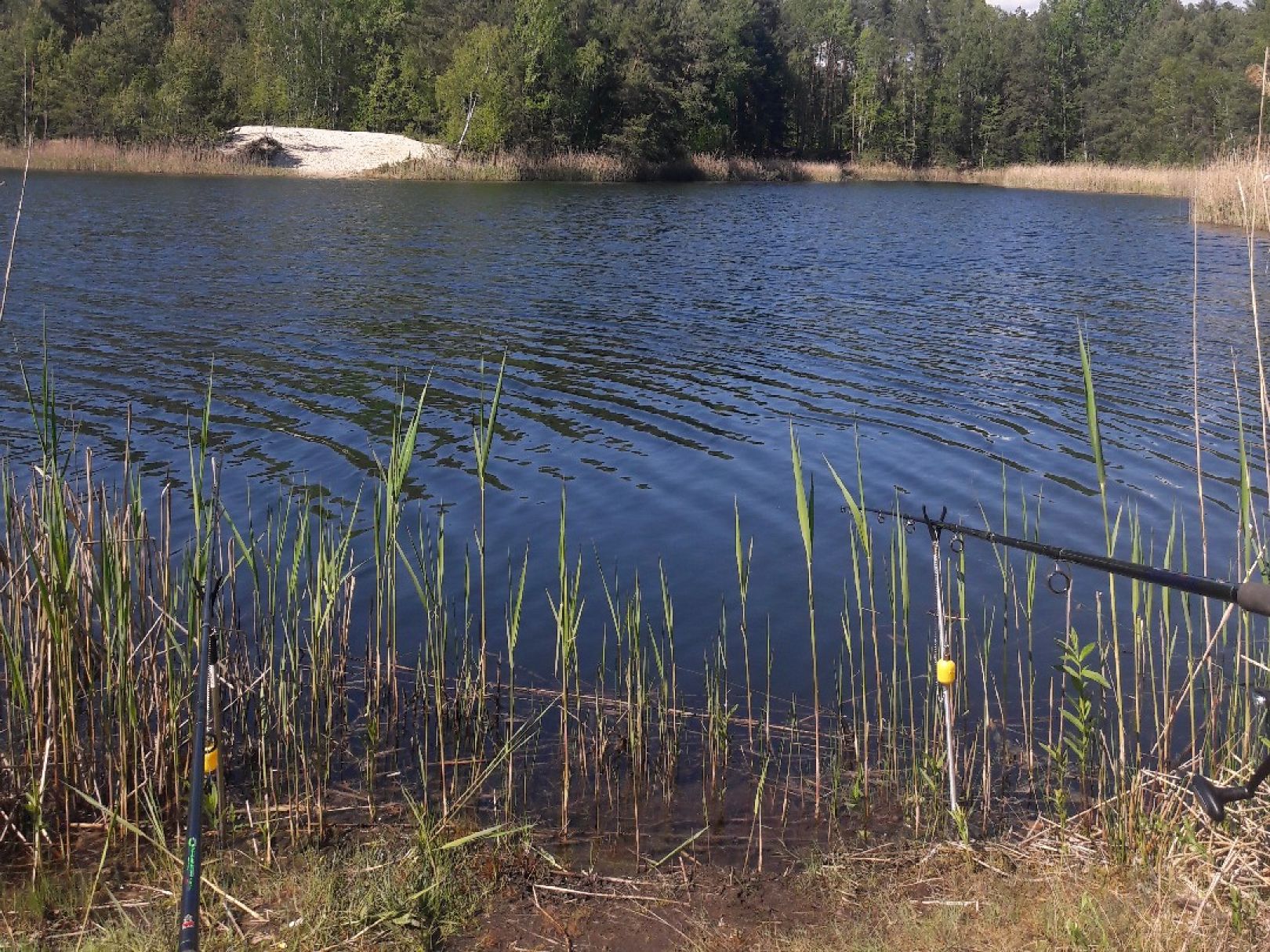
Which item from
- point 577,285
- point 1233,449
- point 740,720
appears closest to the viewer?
point 740,720

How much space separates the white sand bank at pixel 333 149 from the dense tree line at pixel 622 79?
82.5 inches

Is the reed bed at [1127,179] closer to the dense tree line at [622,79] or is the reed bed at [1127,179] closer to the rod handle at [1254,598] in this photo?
the dense tree line at [622,79]

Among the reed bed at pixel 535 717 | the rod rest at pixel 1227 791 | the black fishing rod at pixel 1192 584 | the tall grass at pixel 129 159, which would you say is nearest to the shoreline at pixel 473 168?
the tall grass at pixel 129 159

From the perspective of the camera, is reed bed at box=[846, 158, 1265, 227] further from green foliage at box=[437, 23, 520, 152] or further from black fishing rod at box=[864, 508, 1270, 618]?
green foliage at box=[437, 23, 520, 152]

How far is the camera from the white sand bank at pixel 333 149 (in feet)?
147

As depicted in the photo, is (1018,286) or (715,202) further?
(715,202)

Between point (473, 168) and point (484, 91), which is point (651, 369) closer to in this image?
point (473, 168)

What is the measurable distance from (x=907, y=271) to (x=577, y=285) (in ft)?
20.2

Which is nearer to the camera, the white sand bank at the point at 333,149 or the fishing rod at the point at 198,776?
the fishing rod at the point at 198,776

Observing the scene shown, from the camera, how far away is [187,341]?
1305 centimetres

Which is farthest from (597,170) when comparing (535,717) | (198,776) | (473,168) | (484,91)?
(198,776)

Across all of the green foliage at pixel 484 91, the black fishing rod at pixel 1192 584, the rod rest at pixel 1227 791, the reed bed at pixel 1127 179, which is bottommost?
the rod rest at pixel 1227 791

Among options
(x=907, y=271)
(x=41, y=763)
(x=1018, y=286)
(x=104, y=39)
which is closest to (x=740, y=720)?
(x=41, y=763)

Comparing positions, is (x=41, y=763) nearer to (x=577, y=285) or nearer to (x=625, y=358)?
(x=625, y=358)
